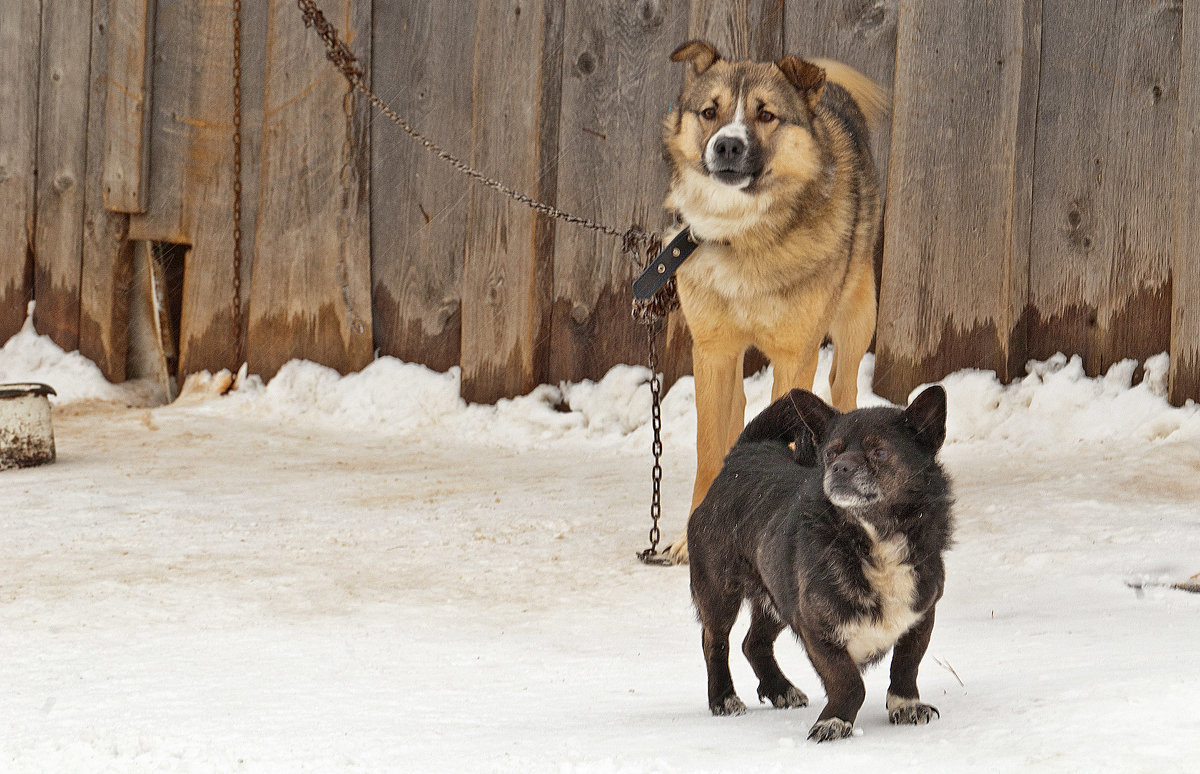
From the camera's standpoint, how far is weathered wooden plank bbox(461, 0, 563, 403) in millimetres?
6539

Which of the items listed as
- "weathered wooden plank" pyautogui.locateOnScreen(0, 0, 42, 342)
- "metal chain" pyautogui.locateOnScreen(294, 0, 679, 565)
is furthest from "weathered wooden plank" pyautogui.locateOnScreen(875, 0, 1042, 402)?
"weathered wooden plank" pyautogui.locateOnScreen(0, 0, 42, 342)

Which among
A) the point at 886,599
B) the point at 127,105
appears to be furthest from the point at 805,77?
the point at 127,105

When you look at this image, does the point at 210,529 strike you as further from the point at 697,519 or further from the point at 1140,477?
the point at 1140,477

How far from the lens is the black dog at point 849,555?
91.9 inches

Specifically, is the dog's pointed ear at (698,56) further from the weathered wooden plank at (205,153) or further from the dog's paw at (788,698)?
the weathered wooden plank at (205,153)

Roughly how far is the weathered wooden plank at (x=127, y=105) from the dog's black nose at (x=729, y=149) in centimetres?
462

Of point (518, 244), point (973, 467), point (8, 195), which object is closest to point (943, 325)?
point (973, 467)

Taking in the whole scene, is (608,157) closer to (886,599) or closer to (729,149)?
(729,149)

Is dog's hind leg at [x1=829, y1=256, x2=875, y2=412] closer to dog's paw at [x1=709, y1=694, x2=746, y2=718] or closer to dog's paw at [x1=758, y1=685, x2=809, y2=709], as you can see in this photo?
dog's paw at [x1=758, y1=685, x2=809, y2=709]

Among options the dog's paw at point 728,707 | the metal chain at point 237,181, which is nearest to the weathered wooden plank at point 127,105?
the metal chain at point 237,181

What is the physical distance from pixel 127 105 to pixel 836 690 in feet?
21.4

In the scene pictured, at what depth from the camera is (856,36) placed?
5.92 meters

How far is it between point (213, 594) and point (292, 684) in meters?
1.04

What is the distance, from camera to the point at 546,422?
652cm
